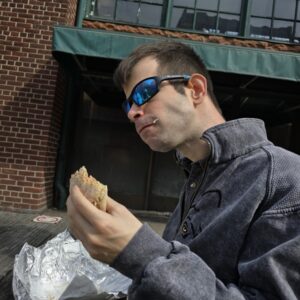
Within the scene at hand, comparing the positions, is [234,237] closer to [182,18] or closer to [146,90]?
[146,90]

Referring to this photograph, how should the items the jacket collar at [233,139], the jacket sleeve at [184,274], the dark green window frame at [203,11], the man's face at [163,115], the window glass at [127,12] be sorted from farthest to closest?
1. the window glass at [127,12]
2. the dark green window frame at [203,11]
3. the man's face at [163,115]
4. the jacket collar at [233,139]
5. the jacket sleeve at [184,274]

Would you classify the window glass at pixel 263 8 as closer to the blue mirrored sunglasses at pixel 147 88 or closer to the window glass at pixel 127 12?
the window glass at pixel 127 12

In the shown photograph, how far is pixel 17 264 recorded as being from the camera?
3.42 metres

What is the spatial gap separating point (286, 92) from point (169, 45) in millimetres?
7025

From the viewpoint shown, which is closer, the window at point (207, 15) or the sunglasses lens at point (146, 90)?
the sunglasses lens at point (146, 90)

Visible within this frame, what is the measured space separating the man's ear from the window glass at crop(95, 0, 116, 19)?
6780 mm

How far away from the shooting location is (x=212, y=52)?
597 centimetres

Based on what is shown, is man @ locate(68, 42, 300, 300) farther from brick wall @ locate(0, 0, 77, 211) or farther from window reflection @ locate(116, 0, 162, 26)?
window reflection @ locate(116, 0, 162, 26)

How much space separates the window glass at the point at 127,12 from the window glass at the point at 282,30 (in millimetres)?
2454

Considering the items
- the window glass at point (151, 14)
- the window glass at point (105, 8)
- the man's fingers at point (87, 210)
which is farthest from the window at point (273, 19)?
the man's fingers at point (87, 210)

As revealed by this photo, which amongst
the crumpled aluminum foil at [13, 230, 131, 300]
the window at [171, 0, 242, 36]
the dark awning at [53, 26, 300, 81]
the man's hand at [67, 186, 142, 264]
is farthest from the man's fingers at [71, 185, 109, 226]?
the window at [171, 0, 242, 36]

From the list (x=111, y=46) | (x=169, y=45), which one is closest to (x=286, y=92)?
(x=111, y=46)

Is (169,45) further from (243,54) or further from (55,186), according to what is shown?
(55,186)

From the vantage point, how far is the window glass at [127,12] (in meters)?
7.84
